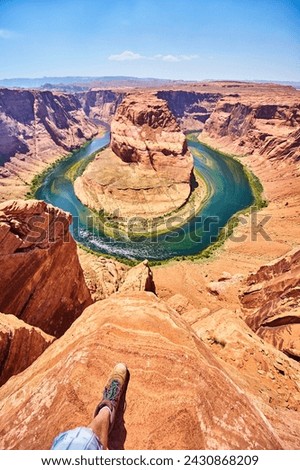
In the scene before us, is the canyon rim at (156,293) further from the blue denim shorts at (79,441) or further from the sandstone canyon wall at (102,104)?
the sandstone canyon wall at (102,104)

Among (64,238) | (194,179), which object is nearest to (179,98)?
(194,179)

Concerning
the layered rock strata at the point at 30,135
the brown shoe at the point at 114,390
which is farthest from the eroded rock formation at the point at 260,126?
the brown shoe at the point at 114,390

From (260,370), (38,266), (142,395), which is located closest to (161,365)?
(142,395)

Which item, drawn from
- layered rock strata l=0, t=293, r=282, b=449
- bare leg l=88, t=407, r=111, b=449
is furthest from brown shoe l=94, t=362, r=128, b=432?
layered rock strata l=0, t=293, r=282, b=449

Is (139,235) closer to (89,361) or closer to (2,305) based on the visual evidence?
(2,305)

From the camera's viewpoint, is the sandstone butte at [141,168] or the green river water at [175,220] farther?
the sandstone butte at [141,168]
